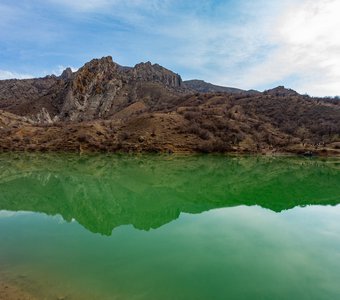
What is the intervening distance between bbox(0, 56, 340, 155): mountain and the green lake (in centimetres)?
2606

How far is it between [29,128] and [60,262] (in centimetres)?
5276

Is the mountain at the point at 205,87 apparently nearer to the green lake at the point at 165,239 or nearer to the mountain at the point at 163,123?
the mountain at the point at 163,123

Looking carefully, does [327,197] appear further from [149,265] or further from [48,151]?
[48,151]

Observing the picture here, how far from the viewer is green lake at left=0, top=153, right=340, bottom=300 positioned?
877 centimetres

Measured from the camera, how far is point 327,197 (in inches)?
896

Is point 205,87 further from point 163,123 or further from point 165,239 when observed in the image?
point 165,239

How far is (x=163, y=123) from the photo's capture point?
58.5 m

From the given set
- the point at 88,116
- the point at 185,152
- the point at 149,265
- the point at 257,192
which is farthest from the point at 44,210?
the point at 88,116

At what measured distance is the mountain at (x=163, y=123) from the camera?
5281 centimetres

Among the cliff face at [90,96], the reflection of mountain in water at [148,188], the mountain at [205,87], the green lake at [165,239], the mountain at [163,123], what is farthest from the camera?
the mountain at [205,87]

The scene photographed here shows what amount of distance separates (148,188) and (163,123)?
35.1 m

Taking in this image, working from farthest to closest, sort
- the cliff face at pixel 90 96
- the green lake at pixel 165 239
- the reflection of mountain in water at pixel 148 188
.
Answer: the cliff face at pixel 90 96, the reflection of mountain in water at pixel 148 188, the green lake at pixel 165 239

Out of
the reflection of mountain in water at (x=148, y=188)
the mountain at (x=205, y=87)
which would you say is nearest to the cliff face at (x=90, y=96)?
the reflection of mountain in water at (x=148, y=188)

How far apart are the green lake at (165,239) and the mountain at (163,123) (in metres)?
26.1
